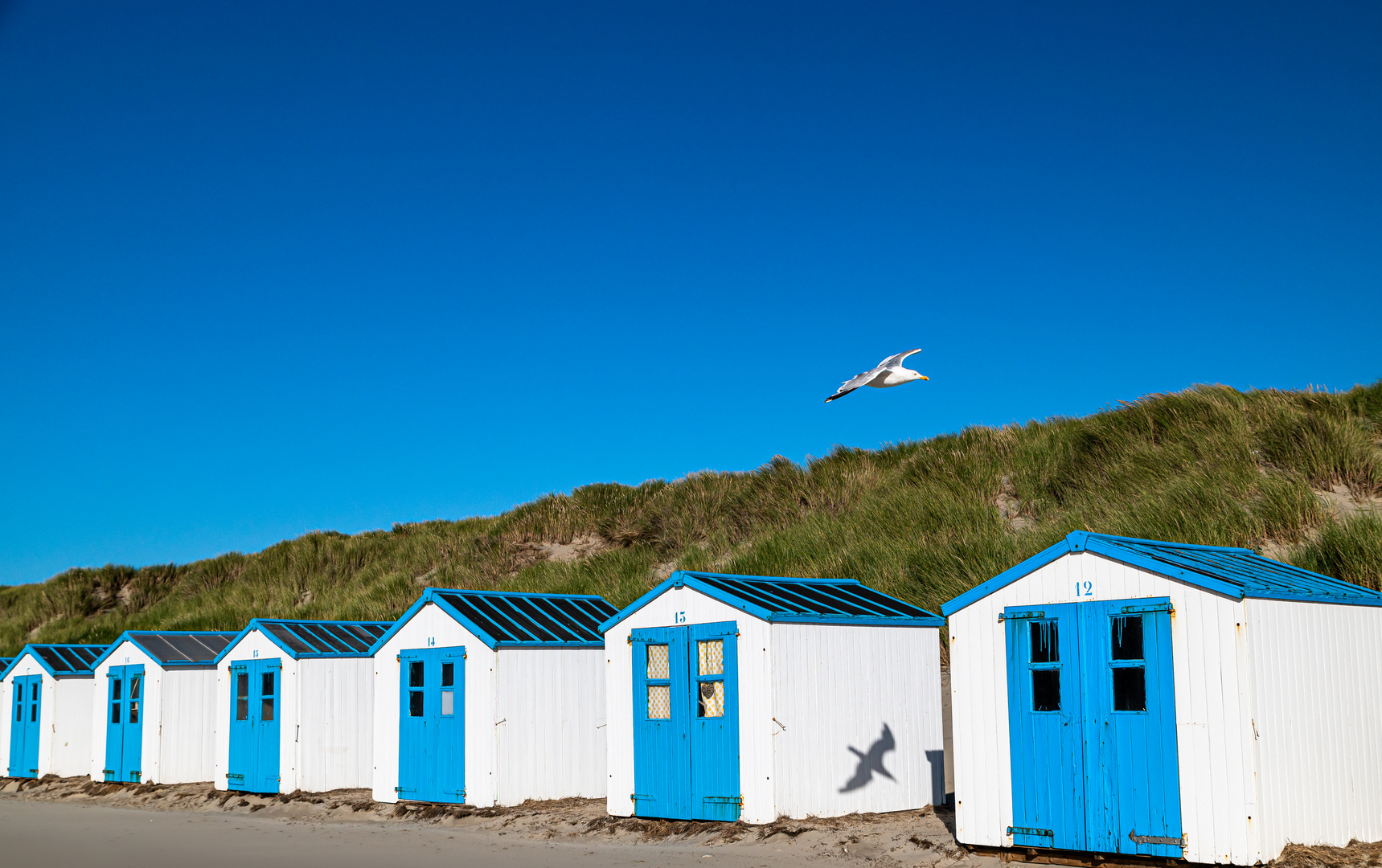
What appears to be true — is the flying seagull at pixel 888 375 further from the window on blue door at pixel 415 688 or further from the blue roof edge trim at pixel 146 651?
the blue roof edge trim at pixel 146 651

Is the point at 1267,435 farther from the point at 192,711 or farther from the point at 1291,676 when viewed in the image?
the point at 192,711

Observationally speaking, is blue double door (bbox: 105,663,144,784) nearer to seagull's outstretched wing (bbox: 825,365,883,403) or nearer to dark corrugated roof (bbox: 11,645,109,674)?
dark corrugated roof (bbox: 11,645,109,674)

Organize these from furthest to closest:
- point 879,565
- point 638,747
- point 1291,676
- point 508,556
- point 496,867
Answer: point 508,556
point 879,565
point 638,747
point 496,867
point 1291,676

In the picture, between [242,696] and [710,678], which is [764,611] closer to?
[710,678]

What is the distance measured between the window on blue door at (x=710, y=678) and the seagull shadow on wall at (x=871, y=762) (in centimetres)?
154

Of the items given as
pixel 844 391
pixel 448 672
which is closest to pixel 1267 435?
pixel 844 391

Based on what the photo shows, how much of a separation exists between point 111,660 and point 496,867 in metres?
13.7

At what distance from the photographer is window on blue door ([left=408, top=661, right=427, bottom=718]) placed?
16.6 m

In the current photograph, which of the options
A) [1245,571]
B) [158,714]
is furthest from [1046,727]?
[158,714]

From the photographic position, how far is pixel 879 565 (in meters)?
20.8

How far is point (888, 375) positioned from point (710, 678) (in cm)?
394

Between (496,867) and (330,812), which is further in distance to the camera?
(330,812)

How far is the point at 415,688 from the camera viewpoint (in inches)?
655

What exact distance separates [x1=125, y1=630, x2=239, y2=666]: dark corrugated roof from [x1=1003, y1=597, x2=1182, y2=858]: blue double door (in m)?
15.5
